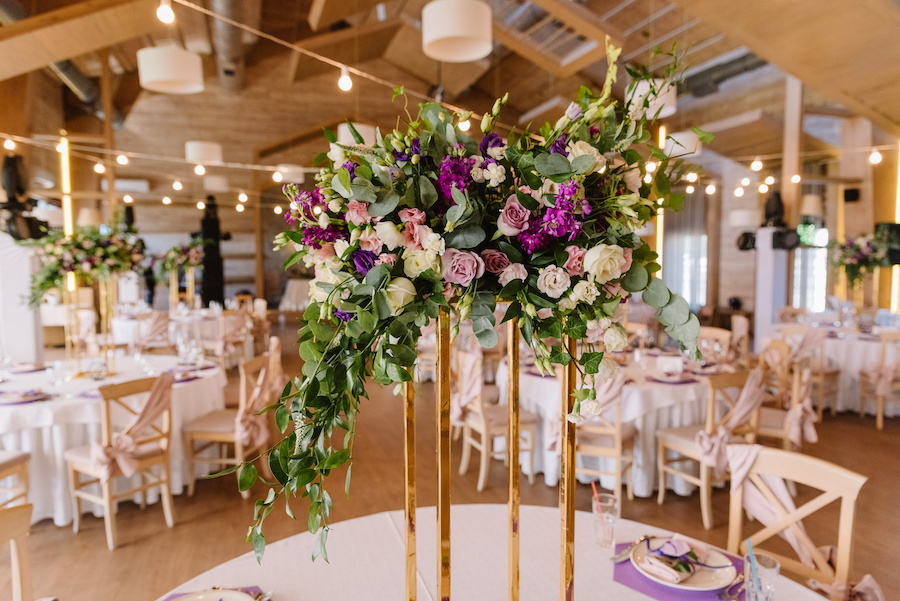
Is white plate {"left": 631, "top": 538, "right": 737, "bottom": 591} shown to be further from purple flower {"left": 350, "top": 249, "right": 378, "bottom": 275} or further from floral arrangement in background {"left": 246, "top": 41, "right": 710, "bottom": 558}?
purple flower {"left": 350, "top": 249, "right": 378, "bottom": 275}

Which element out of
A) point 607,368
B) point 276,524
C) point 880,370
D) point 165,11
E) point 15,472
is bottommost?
point 276,524

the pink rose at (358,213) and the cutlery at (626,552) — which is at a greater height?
the pink rose at (358,213)

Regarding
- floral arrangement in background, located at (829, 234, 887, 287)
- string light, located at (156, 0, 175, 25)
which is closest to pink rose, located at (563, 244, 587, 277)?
string light, located at (156, 0, 175, 25)

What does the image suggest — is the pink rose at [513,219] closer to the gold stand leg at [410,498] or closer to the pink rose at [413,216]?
the pink rose at [413,216]

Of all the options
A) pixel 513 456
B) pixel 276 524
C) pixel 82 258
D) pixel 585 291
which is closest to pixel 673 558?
pixel 513 456

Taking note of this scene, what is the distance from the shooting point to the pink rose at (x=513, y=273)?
0.91 metres

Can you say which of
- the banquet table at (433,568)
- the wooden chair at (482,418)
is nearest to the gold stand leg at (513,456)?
the banquet table at (433,568)

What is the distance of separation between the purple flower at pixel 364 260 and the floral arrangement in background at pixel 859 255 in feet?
28.8

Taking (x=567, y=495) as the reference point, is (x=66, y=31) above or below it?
above

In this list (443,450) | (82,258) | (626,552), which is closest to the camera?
(443,450)

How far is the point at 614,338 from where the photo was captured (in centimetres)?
93

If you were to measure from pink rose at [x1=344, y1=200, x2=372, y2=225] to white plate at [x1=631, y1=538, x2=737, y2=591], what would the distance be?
1233mm

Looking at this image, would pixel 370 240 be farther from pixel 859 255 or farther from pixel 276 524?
pixel 859 255

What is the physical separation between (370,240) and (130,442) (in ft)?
10.2
